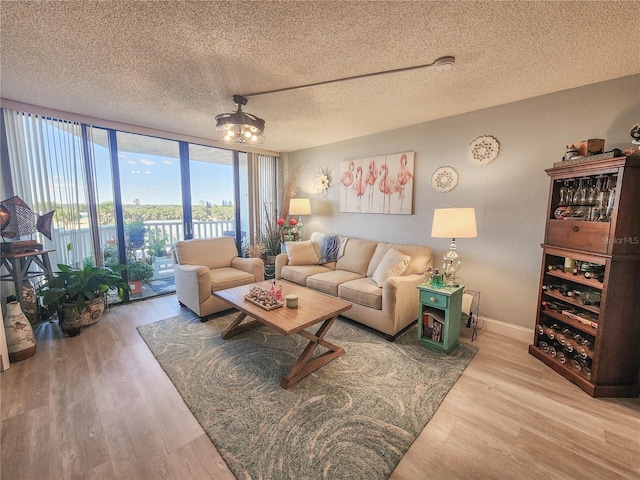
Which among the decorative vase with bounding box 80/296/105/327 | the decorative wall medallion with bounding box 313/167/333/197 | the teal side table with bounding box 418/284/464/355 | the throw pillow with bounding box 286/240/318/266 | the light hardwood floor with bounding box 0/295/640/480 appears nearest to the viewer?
the light hardwood floor with bounding box 0/295/640/480

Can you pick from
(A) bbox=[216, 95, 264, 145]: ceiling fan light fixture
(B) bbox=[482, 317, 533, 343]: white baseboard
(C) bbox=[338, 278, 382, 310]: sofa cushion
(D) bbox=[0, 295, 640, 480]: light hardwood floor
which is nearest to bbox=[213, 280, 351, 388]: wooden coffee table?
(C) bbox=[338, 278, 382, 310]: sofa cushion

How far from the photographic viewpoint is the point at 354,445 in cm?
146

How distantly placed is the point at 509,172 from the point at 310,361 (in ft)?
8.83

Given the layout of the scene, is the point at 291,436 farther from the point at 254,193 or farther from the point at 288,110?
the point at 254,193

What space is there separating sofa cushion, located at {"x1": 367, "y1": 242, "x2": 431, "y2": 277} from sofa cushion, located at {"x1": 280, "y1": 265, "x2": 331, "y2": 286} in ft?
2.32

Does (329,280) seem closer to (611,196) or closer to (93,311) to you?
(611,196)

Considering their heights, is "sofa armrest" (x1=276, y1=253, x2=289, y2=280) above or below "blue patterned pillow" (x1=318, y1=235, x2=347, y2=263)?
below

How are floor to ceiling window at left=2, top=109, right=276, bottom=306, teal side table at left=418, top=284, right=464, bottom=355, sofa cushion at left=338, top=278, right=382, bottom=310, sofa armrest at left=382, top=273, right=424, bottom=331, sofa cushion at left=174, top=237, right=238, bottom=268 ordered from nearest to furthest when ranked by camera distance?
teal side table at left=418, top=284, right=464, bottom=355
sofa armrest at left=382, top=273, right=424, bottom=331
sofa cushion at left=338, top=278, right=382, bottom=310
floor to ceiling window at left=2, top=109, right=276, bottom=306
sofa cushion at left=174, top=237, right=238, bottom=268

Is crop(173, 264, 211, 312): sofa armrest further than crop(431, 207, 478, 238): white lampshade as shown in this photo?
Yes

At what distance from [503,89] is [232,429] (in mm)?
3378

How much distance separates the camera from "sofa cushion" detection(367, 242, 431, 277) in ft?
9.98

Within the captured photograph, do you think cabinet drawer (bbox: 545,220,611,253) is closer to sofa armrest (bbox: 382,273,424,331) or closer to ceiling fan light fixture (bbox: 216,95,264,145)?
sofa armrest (bbox: 382,273,424,331)

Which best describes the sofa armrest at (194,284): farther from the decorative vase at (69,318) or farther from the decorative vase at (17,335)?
the decorative vase at (17,335)

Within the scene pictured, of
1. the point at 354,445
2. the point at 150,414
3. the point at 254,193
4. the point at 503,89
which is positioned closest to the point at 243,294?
the point at 150,414
